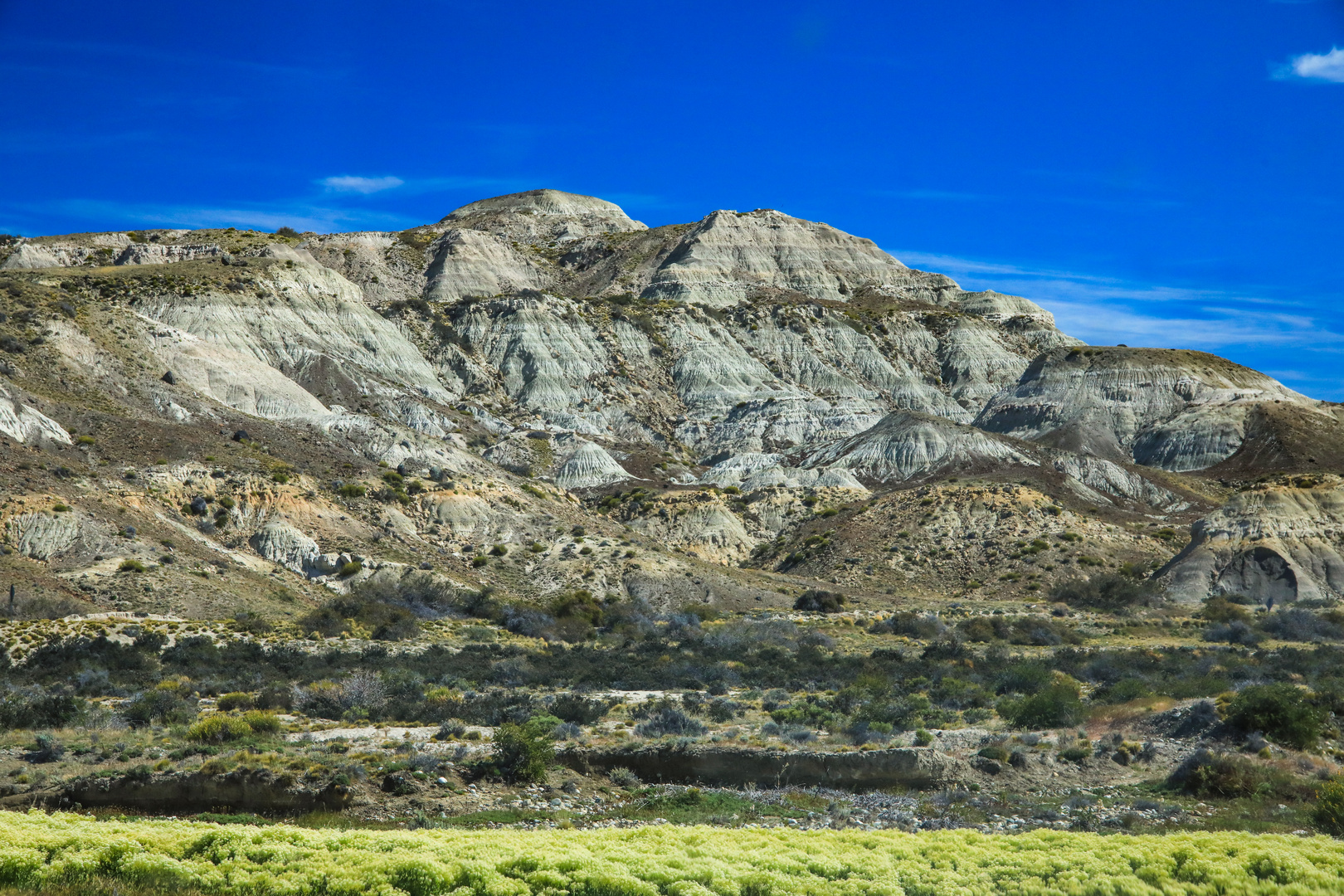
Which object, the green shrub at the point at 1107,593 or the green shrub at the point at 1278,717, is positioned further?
the green shrub at the point at 1107,593

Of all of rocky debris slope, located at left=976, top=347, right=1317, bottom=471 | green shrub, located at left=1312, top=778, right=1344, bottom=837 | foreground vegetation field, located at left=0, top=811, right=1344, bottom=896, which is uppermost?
rocky debris slope, located at left=976, top=347, right=1317, bottom=471

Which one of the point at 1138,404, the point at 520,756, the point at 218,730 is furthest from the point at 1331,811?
the point at 1138,404

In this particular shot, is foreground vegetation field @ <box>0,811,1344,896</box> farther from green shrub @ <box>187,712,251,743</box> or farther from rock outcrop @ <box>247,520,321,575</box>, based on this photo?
rock outcrop @ <box>247,520,321,575</box>

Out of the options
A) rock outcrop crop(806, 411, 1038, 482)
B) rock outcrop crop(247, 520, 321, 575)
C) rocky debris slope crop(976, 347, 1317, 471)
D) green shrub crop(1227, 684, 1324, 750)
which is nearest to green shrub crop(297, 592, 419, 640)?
rock outcrop crop(247, 520, 321, 575)

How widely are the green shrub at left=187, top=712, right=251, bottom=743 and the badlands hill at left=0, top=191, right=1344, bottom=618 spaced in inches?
745

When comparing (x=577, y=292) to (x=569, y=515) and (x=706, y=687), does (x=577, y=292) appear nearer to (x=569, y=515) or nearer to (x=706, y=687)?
(x=569, y=515)

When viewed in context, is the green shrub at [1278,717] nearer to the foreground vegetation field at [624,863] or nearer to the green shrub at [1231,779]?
A: the green shrub at [1231,779]

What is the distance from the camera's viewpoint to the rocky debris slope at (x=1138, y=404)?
337ft

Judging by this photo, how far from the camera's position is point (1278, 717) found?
2356cm

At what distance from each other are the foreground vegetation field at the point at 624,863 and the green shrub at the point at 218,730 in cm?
873

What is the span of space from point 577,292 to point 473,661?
365 feet

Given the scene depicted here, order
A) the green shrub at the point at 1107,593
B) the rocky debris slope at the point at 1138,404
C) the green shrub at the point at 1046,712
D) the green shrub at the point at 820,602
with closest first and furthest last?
the green shrub at the point at 1046,712
the green shrub at the point at 820,602
the green shrub at the point at 1107,593
the rocky debris slope at the point at 1138,404

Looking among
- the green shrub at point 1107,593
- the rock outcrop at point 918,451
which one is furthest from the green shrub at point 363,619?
the rock outcrop at point 918,451

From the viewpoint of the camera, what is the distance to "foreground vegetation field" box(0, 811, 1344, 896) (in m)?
12.6
